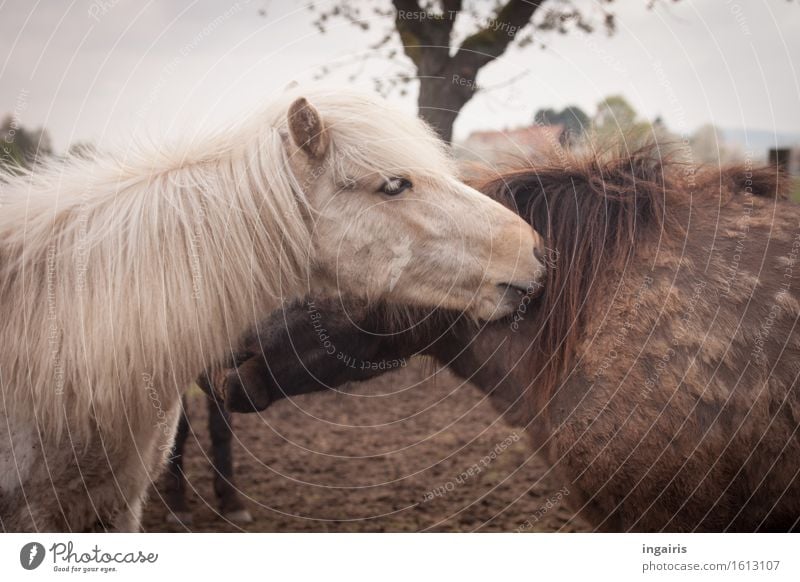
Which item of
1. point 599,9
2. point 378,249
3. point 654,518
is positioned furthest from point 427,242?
point 599,9

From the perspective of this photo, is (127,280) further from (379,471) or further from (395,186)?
(379,471)

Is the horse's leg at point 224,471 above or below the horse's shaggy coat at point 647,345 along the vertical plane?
below

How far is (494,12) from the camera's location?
117 inches

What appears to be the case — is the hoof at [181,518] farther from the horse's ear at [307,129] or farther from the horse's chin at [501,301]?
the horse's ear at [307,129]

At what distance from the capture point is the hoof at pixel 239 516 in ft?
11.7

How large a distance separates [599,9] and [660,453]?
6.13 feet

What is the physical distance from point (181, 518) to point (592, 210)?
271 cm

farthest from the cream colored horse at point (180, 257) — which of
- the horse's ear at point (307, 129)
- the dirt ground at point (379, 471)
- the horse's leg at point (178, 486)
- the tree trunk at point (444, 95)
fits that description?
the horse's leg at point (178, 486)

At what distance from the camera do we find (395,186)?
1.81 meters

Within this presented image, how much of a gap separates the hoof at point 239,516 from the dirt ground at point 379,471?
0.10ft

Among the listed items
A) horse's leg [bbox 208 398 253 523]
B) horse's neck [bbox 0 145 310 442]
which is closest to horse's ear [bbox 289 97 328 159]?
horse's neck [bbox 0 145 310 442]

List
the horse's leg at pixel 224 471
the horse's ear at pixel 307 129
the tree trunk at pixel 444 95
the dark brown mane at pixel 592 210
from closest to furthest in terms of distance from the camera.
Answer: the horse's ear at pixel 307 129, the dark brown mane at pixel 592 210, the tree trunk at pixel 444 95, the horse's leg at pixel 224 471

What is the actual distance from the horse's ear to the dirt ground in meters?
1.18

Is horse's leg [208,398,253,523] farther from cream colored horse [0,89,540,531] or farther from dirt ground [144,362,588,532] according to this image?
cream colored horse [0,89,540,531]
